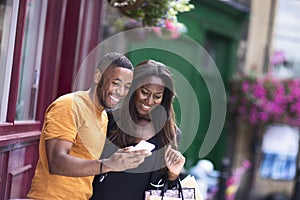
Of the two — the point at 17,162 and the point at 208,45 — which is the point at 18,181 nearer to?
the point at 17,162

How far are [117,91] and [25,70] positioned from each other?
1.94m

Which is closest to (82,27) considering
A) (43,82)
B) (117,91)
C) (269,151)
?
(43,82)

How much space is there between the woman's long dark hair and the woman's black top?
0.14ft

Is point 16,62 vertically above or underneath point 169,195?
above

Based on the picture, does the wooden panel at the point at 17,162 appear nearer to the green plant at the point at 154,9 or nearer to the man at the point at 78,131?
the man at the point at 78,131

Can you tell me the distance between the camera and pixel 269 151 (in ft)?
35.4

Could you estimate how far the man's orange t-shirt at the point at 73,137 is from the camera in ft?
9.95

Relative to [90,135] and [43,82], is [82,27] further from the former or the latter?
[90,135]

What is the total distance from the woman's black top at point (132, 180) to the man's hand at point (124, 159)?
362 mm

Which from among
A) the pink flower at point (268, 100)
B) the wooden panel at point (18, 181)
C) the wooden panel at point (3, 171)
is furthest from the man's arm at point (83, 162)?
the pink flower at point (268, 100)

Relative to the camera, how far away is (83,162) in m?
2.95

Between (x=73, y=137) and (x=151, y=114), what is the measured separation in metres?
0.44

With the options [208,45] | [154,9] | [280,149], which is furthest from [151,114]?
[208,45]

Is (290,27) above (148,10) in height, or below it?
above
